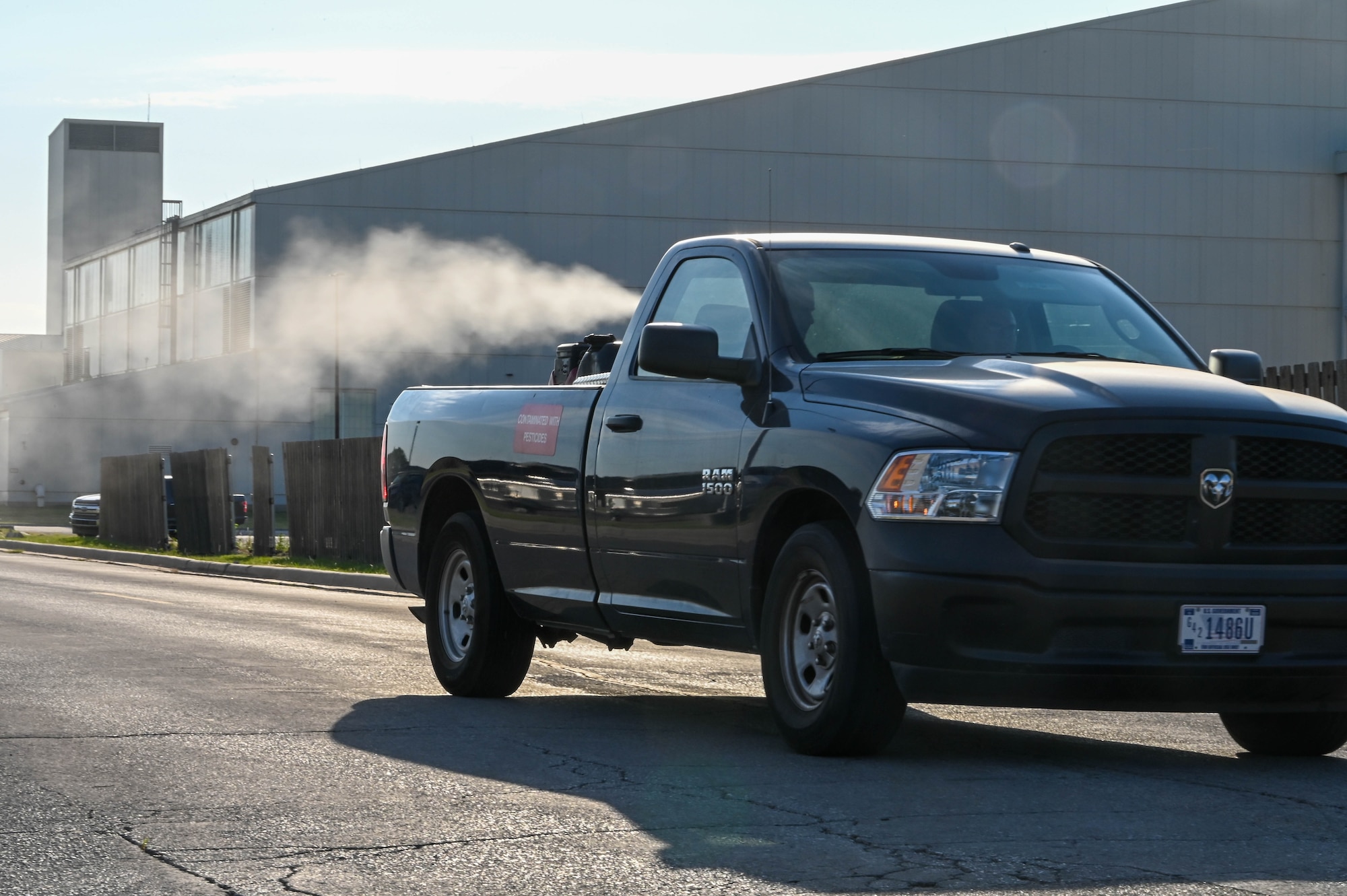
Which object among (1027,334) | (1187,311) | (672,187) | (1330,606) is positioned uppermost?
(672,187)

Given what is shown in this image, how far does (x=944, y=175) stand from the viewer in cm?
4812

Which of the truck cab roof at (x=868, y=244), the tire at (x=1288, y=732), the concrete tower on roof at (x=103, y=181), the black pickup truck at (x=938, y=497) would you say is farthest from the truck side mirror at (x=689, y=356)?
the concrete tower on roof at (x=103, y=181)

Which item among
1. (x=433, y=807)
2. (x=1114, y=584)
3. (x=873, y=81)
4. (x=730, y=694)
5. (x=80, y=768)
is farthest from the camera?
(x=873, y=81)

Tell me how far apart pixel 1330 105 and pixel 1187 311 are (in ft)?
20.9

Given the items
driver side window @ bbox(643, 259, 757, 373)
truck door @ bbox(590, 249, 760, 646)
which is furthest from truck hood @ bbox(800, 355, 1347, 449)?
driver side window @ bbox(643, 259, 757, 373)

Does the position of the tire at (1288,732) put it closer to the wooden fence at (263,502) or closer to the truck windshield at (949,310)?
the truck windshield at (949,310)

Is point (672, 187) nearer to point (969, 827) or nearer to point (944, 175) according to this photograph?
point (944, 175)

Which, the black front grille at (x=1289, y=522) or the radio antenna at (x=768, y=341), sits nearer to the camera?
the black front grille at (x=1289, y=522)

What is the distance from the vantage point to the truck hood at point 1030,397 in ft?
20.5

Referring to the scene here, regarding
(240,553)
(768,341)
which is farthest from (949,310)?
(240,553)

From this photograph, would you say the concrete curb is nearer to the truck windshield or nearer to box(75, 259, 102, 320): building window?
the truck windshield

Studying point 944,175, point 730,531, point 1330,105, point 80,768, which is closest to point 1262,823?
point 730,531

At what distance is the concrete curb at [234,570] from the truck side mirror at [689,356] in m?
9.53

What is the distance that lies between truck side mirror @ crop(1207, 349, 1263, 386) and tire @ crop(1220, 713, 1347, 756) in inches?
53.7
